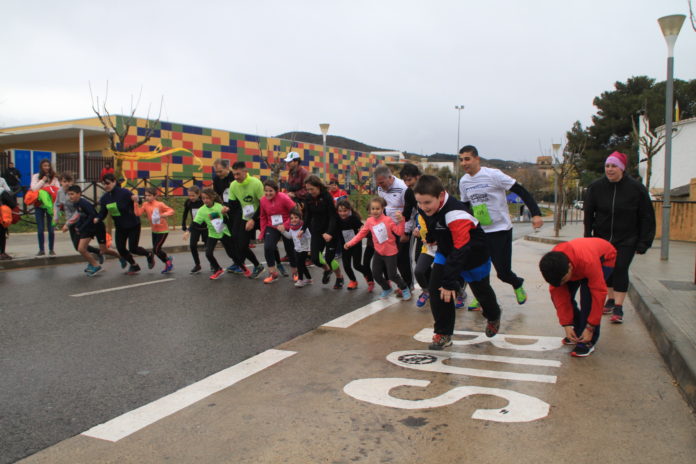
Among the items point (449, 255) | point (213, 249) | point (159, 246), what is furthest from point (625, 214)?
point (159, 246)

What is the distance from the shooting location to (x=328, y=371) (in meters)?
4.23

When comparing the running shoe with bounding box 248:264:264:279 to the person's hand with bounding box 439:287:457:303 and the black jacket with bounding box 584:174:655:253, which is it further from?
the black jacket with bounding box 584:174:655:253

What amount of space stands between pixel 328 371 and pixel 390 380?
510 millimetres

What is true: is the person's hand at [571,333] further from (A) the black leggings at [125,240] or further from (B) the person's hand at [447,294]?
(A) the black leggings at [125,240]

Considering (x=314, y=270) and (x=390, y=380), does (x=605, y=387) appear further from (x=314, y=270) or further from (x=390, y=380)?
(x=314, y=270)

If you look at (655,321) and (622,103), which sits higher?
(622,103)

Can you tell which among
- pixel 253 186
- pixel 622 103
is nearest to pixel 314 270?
pixel 253 186

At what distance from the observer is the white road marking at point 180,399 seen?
3158 mm

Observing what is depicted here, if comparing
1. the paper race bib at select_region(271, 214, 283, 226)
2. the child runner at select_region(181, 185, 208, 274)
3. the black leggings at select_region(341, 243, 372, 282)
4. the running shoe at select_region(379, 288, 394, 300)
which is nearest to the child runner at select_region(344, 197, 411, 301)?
the running shoe at select_region(379, 288, 394, 300)

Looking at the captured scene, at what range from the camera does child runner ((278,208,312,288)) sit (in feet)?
27.2

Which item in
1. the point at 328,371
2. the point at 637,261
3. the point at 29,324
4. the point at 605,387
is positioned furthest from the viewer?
the point at 637,261

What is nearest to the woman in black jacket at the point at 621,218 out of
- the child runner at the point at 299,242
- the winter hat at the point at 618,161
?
the winter hat at the point at 618,161

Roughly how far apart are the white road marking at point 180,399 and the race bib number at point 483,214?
2.53 metres

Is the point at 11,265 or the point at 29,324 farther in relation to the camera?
the point at 11,265
